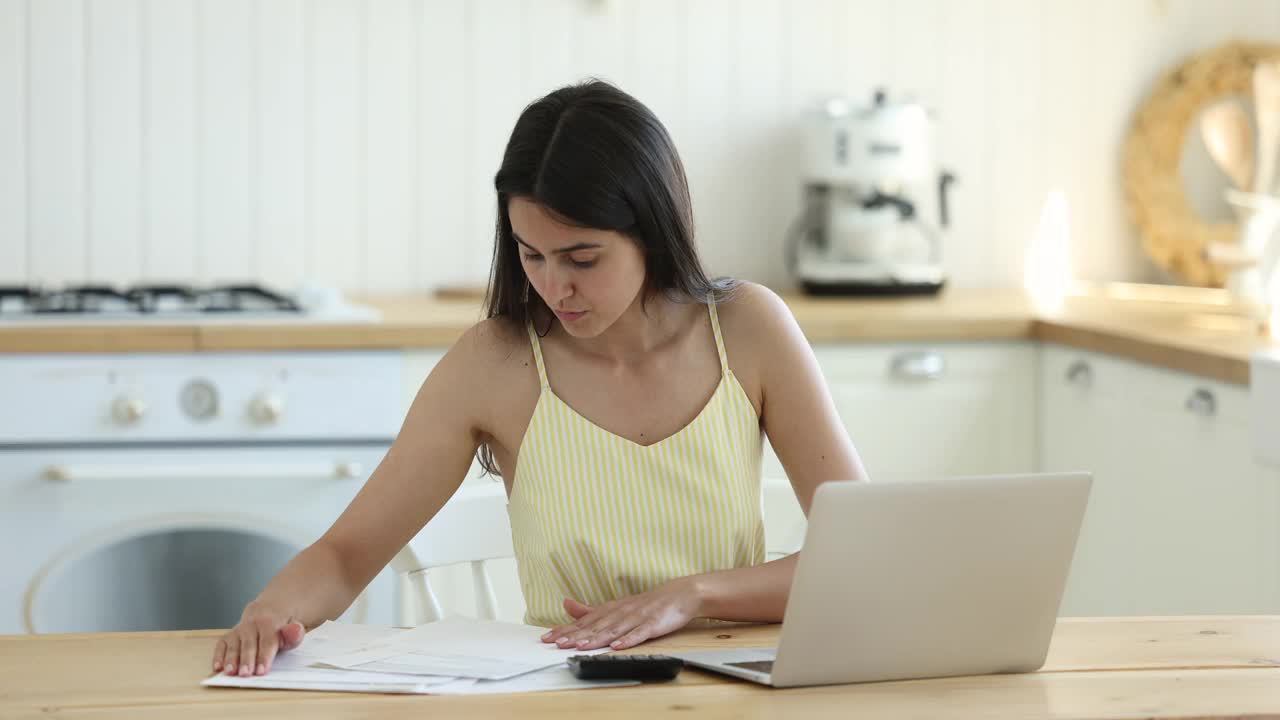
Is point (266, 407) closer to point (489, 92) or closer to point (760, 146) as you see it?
point (489, 92)

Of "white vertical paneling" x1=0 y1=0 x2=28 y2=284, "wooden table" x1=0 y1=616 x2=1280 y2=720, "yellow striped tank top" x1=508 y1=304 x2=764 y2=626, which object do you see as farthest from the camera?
"white vertical paneling" x1=0 y1=0 x2=28 y2=284

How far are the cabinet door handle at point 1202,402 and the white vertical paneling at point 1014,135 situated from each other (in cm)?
109

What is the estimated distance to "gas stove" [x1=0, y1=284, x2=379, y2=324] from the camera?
8.07 feet

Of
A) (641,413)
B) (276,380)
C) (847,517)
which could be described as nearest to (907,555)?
(847,517)

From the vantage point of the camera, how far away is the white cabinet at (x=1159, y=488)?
2156 millimetres

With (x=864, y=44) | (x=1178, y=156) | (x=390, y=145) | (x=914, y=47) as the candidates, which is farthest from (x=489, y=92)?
(x=1178, y=156)

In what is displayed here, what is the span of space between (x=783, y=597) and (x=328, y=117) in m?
2.01

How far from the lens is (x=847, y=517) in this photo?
1.02m

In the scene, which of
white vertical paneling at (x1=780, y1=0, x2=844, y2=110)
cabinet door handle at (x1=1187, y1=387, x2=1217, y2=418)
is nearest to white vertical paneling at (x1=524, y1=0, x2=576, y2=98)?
white vertical paneling at (x1=780, y1=0, x2=844, y2=110)

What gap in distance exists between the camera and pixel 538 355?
1514 mm

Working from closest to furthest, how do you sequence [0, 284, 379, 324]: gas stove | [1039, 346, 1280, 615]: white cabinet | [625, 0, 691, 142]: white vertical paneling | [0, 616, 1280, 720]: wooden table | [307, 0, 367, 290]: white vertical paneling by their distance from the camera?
[0, 616, 1280, 720]: wooden table < [1039, 346, 1280, 615]: white cabinet < [0, 284, 379, 324]: gas stove < [307, 0, 367, 290]: white vertical paneling < [625, 0, 691, 142]: white vertical paneling

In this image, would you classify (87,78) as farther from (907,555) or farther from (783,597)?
(907,555)

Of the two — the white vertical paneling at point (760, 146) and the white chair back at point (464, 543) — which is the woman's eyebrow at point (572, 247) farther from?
the white vertical paneling at point (760, 146)

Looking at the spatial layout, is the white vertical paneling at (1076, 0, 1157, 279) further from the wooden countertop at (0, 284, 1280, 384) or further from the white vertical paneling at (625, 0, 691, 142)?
the white vertical paneling at (625, 0, 691, 142)
